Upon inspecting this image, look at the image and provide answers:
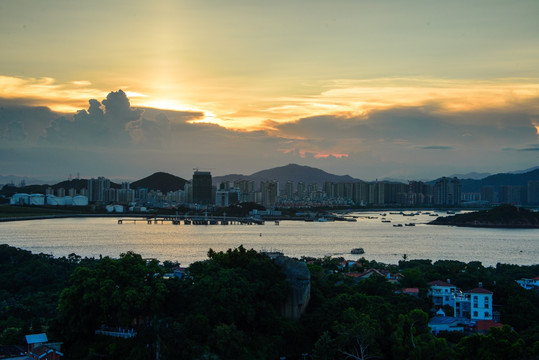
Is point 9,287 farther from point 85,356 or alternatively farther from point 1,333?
point 85,356

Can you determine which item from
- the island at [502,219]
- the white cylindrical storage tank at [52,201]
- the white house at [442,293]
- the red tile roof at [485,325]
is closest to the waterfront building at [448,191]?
the island at [502,219]

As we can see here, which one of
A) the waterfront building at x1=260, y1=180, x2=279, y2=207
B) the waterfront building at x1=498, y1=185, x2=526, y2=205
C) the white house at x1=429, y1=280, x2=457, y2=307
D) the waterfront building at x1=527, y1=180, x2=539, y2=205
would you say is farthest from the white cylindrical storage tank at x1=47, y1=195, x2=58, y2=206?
the waterfront building at x1=527, y1=180, x2=539, y2=205

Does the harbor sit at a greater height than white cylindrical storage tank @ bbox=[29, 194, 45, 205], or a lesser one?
lesser

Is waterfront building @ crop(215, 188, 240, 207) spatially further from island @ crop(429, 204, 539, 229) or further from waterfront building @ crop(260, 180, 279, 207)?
island @ crop(429, 204, 539, 229)

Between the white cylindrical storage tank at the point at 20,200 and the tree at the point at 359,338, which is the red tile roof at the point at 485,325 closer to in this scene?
the tree at the point at 359,338

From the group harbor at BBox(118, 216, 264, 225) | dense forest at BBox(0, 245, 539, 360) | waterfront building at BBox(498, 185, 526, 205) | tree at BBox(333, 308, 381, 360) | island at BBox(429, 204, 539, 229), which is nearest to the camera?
dense forest at BBox(0, 245, 539, 360)

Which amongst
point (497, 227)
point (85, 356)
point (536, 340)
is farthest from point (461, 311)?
point (497, 227)
